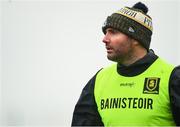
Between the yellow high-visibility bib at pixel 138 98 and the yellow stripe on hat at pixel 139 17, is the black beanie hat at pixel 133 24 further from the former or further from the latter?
the yellow high-visibility bib at pixel 138 98

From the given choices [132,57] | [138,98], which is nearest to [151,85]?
[138,98]

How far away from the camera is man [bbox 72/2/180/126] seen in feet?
7.78

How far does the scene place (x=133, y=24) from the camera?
268cm

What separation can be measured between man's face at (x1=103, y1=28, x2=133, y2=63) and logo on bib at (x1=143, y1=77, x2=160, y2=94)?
0.64 ft

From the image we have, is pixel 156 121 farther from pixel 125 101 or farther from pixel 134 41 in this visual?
pixel 134 41

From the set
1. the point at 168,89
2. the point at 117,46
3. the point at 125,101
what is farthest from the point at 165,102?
the point at 117,46

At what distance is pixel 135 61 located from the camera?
258cm

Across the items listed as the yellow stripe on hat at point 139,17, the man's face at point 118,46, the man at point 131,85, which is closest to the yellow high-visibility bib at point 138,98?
the man at point 131,85

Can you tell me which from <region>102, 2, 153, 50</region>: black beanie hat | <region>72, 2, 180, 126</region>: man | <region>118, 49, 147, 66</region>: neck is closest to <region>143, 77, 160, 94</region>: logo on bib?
<region>72, 2, 180, 126</region>: man

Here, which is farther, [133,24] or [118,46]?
[133,24]

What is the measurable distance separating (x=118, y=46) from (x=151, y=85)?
0.95ft

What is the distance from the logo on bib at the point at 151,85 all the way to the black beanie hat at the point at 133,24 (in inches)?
11.0

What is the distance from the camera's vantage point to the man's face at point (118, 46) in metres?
2.55

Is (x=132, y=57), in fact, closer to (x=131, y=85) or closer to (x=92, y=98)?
(x=131, y=85)
